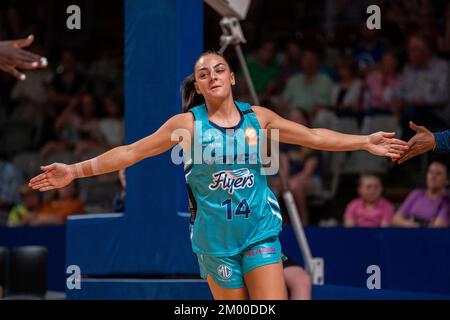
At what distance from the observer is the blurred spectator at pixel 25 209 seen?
10414mm

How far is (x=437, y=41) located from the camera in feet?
31.1

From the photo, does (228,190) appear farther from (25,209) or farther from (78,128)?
(78,128)

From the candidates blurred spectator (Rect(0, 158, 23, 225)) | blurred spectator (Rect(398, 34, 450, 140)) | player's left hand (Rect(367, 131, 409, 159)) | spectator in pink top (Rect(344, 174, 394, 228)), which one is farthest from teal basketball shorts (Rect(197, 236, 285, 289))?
blurred spectator (Rect(0, 158, 23, 225))

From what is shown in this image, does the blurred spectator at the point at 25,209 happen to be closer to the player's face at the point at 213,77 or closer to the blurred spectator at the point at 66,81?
the blurred spectator at the point at 66,81

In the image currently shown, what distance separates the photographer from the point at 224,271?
466 cm

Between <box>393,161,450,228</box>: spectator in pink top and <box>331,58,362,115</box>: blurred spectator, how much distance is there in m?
1.58

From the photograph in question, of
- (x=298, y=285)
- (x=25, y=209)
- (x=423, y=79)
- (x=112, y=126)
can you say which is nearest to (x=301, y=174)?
(x=423, y=79)

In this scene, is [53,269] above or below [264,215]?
below

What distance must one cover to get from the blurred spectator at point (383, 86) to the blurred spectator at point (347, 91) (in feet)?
0.39

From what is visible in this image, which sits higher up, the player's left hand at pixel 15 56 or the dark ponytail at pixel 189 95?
the player's left hand at pixel 15 56

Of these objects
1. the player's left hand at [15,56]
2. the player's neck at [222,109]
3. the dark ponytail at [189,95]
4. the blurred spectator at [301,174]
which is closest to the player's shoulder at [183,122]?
the player's neck at [222,109]
